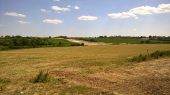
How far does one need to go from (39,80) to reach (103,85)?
3627 millimetres

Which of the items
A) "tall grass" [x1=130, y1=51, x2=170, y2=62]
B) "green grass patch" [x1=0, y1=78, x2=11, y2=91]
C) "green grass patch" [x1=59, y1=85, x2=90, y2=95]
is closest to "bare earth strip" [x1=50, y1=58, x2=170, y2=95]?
"green grass patch" [x1=59, y1=85, x2=90, y2=95]

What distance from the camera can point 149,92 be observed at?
12.2 m

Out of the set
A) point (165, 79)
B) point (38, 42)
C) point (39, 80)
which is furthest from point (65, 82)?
point (38, 42)

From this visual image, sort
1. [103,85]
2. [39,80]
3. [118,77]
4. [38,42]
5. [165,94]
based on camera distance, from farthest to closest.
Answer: [38,42], [118,77], [39,80], [103,85], [165,94]

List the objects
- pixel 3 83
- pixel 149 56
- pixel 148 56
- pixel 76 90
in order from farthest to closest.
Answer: pixel 149 56, pixel 148 56, pixel 3 83, pixel 76 90

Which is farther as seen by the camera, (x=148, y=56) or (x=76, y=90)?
(x=148, y=56)

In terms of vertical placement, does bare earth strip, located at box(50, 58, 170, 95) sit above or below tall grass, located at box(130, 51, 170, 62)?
below

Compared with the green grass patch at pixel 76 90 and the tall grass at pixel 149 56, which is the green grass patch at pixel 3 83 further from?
the tall grass at pixel 149 56

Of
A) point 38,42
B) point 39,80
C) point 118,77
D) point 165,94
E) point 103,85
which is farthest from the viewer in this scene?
point 38,42

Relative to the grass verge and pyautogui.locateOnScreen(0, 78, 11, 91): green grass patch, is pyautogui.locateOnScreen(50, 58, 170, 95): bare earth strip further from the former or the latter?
the grass verge

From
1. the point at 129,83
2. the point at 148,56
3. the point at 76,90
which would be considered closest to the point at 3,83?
the point at 76,90

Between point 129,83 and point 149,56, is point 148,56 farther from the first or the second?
point 129,83

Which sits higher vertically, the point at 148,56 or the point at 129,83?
the point at 148,56

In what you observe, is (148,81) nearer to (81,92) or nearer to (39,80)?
(81,92)
